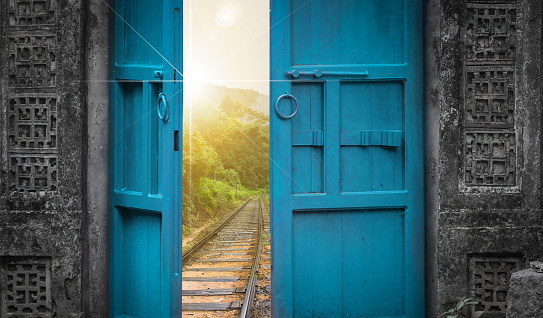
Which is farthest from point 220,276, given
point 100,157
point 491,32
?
point 491,32

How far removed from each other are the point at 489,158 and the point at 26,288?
3.87 m

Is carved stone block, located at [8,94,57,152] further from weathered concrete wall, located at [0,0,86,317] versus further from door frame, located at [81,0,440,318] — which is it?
door frame, located at [81,0,440,318]

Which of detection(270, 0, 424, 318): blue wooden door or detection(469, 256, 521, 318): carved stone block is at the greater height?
detection(270, 0, 424, 318): blue wooden door

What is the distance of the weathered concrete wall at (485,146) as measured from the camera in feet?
9.70

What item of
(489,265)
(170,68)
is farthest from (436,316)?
(170,68)

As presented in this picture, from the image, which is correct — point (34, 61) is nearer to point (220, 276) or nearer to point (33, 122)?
point (33, 122)

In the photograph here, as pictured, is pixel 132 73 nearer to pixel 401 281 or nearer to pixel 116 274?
pixel 116 274

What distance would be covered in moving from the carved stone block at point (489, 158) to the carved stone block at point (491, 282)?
24.1 inches

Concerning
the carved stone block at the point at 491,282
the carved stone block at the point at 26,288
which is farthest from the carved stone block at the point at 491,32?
the carved stone block at the point at 26,288

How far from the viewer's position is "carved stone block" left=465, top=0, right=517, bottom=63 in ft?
9.81

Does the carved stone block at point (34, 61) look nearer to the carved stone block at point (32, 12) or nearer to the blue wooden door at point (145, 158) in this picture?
the carved stone block at point (32, 12)

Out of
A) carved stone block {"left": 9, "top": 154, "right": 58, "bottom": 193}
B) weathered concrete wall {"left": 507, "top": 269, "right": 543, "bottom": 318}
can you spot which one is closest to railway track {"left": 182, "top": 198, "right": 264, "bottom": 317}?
carved stone block {"left": 9, "top": 154, "right": 58, "bottom": 193}

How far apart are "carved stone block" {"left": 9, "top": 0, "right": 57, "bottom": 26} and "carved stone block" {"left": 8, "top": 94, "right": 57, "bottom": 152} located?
606 millimetres

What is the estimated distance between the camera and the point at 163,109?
3.12m
